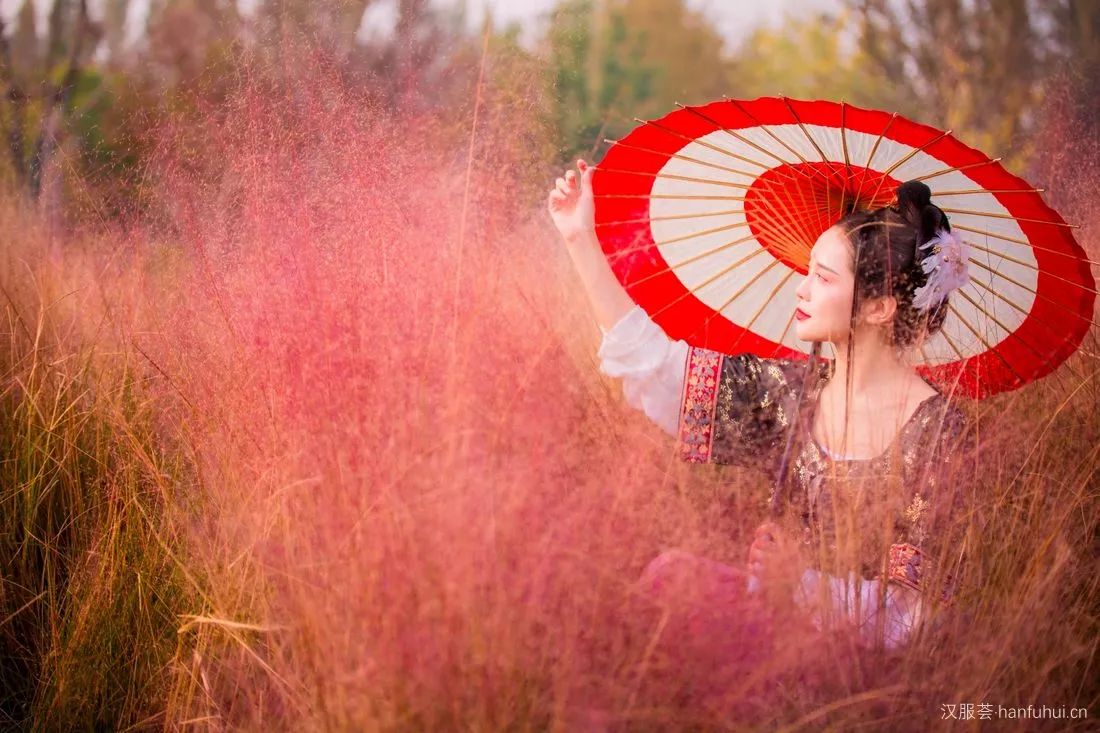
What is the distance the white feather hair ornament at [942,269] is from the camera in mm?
1796

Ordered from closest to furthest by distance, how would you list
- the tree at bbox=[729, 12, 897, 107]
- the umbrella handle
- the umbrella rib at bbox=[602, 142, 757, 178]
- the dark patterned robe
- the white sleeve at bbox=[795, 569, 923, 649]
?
1. the white sleeve at bbox=[795, 569, 923, 649]
2. the dark patterned robe
3. the umbrella handle
4. the umbrella rib at bbox=[602, 142, 757, 178]
5. the tree at bbox=[729, 12, 897, 107]

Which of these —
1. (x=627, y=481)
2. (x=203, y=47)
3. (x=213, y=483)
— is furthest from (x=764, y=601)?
(x=203, y=47)

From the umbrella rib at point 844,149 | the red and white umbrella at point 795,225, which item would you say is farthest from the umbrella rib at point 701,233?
the umbrella rib at point 844,149

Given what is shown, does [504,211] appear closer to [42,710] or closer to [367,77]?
[367,77]

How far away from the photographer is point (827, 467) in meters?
1.95

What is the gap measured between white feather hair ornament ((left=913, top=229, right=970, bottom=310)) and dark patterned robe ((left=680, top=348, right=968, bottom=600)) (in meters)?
0.21

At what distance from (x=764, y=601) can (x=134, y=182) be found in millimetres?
2004

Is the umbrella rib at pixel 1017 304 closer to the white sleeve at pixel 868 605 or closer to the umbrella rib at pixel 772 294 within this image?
the umbrella rib at pixel 772 294

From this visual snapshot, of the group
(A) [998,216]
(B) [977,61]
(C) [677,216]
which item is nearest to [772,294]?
(C) [677,216]

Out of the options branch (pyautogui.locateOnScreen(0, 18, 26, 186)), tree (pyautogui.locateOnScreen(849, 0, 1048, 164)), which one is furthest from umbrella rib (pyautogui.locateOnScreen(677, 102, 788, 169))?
tree (pyautogui.locateOnScreen(849, 0, 1048, 164))

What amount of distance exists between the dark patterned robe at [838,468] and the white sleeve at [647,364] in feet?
0.10

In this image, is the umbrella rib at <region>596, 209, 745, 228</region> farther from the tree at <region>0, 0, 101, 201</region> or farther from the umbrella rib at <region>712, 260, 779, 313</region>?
the tree at <region>0, 0, 101, 201</region>

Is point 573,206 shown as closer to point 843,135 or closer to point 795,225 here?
point 795,225

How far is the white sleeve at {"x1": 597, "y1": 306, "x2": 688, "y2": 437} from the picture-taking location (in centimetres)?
203
